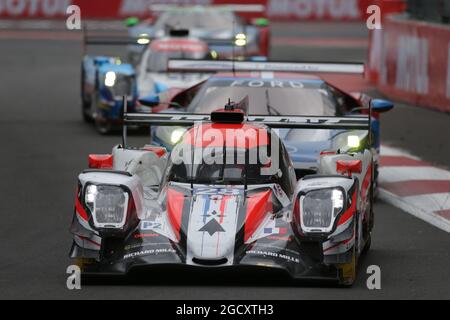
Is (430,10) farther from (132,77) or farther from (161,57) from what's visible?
(132,77)

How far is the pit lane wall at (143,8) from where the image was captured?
42.8 m

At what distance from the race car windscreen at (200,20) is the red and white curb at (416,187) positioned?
11.8 metres

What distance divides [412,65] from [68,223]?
10949 millimetres

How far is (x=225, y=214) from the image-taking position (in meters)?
9.82

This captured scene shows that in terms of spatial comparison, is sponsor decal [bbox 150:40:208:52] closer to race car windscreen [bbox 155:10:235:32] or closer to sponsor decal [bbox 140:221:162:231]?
race car windscreen [bbox 155:10:235:32]

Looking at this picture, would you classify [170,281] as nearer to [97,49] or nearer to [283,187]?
[283,187]

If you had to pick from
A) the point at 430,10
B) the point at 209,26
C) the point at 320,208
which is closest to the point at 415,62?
the point at 430,10

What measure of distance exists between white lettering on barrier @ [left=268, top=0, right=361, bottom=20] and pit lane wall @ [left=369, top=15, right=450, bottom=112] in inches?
713

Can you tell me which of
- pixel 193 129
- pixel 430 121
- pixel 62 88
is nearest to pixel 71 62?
pixel 62 88

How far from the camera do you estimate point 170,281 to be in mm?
9773

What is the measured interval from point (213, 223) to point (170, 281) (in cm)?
47
